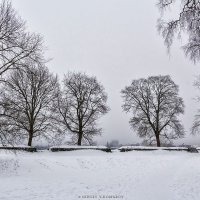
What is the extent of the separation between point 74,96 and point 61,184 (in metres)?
26.3

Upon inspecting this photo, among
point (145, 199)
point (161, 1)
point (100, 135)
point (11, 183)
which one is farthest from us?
point (100, 135)

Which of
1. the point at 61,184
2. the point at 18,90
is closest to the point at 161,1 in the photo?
the point at 61,184

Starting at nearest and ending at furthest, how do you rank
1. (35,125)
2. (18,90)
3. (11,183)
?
(11,183) → (18,90) → (35,125)

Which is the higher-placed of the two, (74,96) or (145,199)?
(74,96)

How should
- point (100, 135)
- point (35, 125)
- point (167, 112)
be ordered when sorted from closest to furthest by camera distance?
point (35, 125), point (100, 135), point (167, 112)

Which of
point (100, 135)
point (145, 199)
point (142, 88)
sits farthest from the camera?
point (142, 88)

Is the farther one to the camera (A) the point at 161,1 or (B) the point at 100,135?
(B) the point at 100,135

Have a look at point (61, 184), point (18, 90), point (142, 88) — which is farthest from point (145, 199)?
point (142, 88)

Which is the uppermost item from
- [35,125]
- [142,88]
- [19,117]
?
[142,88]

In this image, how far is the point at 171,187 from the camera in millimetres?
10680

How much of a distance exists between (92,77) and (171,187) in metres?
29.3

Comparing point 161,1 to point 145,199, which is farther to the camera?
point 161,1

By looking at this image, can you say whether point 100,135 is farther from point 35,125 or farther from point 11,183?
point 11,183

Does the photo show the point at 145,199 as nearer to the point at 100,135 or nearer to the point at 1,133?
the point at 1,133
